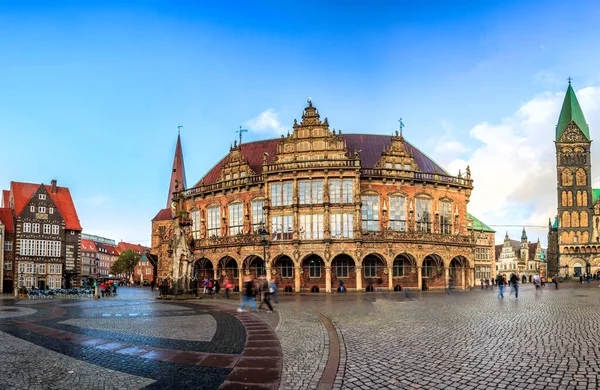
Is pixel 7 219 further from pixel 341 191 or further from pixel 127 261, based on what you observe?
pixel 127 261

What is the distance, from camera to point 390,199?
47656 millimetres

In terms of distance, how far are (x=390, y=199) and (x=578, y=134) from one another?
79453mm

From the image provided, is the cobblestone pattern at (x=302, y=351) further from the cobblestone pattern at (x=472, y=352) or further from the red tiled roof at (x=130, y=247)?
the red tiled roof at (x=130, y=247)

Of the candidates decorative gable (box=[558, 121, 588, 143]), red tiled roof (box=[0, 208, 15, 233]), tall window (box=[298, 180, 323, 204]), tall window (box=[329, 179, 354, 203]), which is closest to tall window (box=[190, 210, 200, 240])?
tall window (box=[298, 180, 323, 204])

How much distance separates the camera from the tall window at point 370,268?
46.3 m

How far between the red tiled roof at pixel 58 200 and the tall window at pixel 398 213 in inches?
2045

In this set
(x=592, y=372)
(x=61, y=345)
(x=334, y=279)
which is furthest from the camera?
(x=334, y=279)

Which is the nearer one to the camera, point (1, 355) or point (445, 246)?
point (1, 355)

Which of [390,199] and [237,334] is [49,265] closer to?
[390,199]

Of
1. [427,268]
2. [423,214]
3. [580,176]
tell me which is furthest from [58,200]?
[580,176]

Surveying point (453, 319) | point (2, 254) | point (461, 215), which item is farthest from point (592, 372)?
point (2, 254)

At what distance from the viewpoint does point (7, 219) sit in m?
67.7

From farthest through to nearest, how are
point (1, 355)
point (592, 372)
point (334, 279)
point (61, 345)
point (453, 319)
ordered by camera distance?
1. point (334, 279)
2. point (453, 319)
3. point (61, 345)
4. point (1, 355)
5. point (592, 372)

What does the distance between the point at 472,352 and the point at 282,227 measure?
3617 centimetres
